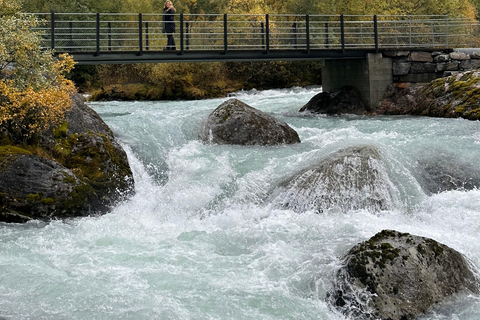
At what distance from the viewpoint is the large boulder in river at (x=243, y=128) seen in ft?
50.3

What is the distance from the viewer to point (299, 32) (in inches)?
927

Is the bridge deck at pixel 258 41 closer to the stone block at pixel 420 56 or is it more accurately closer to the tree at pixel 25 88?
the stone block at pixel 420 56

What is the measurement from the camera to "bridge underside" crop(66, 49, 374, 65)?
19.4 m

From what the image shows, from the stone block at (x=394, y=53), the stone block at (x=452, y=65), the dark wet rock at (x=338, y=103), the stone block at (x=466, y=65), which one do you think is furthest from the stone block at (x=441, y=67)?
the dark wet rock at (x=338, y=103)

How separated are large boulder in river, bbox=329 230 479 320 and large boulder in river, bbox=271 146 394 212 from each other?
3.04 m

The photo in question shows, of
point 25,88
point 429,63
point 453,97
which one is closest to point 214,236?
point 25,88

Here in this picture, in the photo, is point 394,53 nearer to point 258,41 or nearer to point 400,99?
point 400,99

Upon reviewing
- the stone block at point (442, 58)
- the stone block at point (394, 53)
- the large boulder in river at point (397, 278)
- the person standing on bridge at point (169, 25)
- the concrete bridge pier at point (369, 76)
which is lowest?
the large boulder in river at point (397, 278)

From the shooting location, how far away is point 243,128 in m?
15.4

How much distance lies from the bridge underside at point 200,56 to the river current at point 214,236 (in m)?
4.05

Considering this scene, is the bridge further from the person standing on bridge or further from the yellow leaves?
the yellow leaves

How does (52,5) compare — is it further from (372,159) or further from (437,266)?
(437,266)

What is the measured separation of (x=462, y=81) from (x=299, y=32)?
6.63 metres

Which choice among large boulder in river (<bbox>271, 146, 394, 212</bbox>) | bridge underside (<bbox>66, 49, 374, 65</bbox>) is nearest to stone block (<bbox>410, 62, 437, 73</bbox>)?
bridge underside (<bbox>66, 49, 374, 65</bbox>)
